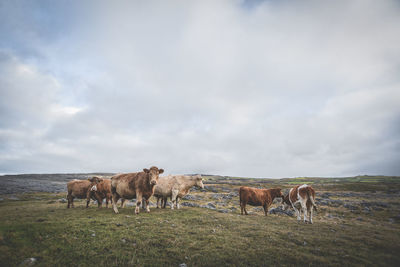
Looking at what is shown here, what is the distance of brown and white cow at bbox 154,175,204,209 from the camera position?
640 inches

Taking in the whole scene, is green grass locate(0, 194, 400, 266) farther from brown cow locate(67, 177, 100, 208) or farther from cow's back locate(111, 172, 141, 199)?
brown cow locate(67, 177, 100, 208)

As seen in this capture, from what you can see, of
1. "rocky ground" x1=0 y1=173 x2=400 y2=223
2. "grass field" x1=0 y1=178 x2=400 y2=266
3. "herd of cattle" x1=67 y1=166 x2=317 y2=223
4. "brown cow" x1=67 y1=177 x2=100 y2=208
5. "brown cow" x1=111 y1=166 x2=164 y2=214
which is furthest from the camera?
"rocky ground" x1=0 y1=173 x2=400 y2=223

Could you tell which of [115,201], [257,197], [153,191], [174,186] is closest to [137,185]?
[153,191]

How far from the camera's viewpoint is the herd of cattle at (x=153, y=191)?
1320 centimetres

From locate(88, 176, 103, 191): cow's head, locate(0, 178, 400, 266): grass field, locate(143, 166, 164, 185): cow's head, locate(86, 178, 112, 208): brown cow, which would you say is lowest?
locate(0, 178, 400, 266): grass field

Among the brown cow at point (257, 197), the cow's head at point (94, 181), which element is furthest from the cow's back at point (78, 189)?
the brown cow at point (257, 197)

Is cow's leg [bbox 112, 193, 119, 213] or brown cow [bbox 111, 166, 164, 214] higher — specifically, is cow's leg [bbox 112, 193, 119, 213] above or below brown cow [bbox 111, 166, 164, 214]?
below

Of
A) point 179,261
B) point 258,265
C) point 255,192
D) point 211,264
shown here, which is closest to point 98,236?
point 179,261

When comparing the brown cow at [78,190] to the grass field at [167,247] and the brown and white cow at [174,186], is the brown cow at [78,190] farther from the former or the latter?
the grass field at [167,247]

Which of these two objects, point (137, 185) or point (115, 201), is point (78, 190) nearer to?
point (115, 201)

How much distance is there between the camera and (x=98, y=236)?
7383 millimetres

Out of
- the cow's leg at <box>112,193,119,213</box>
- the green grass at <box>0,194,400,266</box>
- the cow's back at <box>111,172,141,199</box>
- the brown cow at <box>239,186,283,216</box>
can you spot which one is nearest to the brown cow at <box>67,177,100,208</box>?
the cow's leg at <box>112,193,119,213</box>

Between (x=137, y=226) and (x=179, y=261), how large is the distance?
417cm

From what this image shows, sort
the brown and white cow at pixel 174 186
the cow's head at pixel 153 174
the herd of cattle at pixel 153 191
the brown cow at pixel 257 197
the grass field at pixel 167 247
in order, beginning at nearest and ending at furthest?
the grass field at pixel 167 247 < the cow's head at pixel 153 174 < the herd of cattle at pixel 153 191 < the brown and white cow at pixel 174 186 < the brown cow at pixel 257 197
